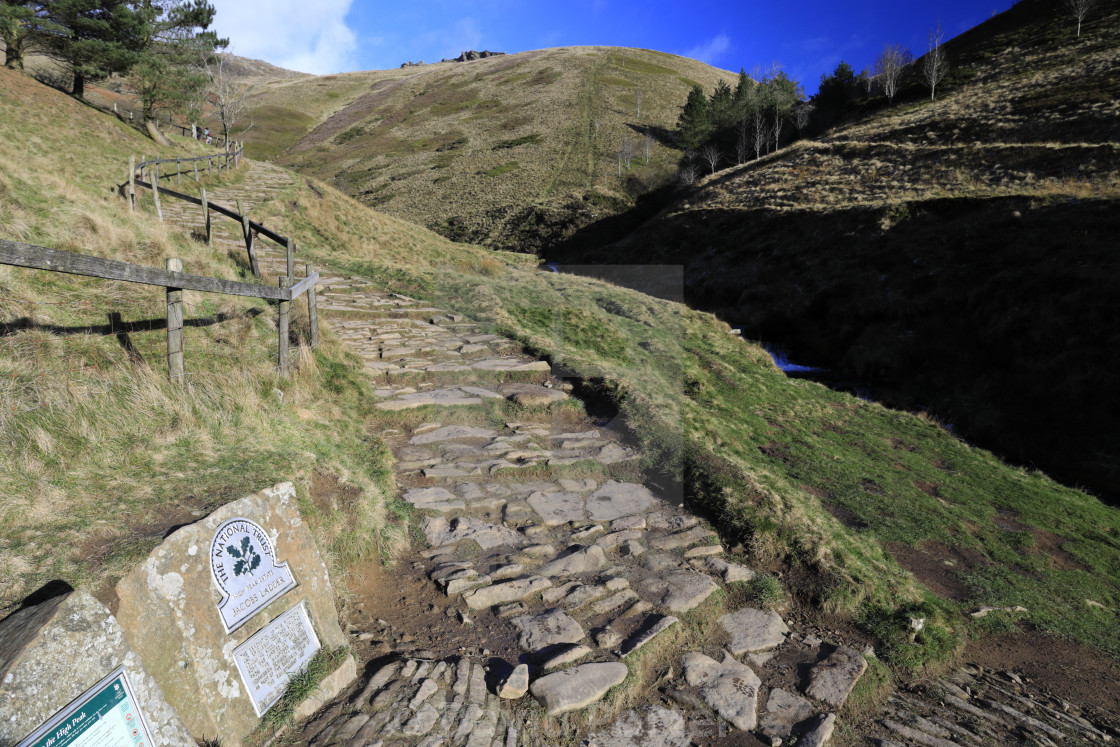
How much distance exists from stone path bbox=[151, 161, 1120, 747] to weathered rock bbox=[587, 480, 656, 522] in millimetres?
21

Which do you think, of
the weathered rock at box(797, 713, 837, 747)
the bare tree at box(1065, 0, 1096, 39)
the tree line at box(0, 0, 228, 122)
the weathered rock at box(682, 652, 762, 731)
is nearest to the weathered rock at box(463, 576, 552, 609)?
the weathered rock at box(682, 652, 762, 731)

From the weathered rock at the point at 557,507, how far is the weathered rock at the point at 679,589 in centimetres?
104

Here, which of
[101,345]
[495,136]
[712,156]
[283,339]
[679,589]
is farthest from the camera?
[495,136]

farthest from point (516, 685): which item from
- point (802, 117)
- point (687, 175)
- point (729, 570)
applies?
point (802, 117)

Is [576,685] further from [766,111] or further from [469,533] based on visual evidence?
[766,111]

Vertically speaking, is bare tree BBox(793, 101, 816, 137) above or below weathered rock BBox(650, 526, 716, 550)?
above

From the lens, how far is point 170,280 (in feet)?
15.7

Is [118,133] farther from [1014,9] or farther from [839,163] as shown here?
[1014,9]

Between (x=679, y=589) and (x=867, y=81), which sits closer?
(x=679, y=589)

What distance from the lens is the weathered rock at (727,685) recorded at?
3371 millimetres

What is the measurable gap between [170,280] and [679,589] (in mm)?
4841

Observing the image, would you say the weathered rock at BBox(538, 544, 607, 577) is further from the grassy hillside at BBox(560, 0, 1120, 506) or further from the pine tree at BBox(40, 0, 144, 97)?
the pine tree at BBox(40, 0, 144, 97)

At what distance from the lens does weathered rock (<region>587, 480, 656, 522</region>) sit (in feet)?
17.9

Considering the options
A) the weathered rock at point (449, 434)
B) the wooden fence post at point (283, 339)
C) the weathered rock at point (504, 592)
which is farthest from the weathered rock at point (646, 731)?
the wooden fence post at point (283, 339)
